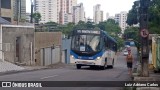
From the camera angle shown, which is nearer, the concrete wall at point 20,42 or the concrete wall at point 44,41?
the concrete wall at point 20,42

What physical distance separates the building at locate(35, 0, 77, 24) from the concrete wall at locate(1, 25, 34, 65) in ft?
219

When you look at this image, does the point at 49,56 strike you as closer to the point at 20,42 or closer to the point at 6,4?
the point at 20,42

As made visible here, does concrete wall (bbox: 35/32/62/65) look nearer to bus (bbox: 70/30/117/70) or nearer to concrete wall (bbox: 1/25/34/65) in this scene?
concrete wall (bbox: 1/25/34/65)

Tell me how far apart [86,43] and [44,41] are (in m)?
18.0

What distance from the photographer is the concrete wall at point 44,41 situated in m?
46.8

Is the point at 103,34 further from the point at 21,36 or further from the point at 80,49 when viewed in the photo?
the point at 21,36

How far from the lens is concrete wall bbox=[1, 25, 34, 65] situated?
3885 cm

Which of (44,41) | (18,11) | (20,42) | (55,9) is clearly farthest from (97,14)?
(20,42)

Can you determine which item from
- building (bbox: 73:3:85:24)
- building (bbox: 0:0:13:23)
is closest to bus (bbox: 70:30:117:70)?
building (bbox: 0:0:13:23)

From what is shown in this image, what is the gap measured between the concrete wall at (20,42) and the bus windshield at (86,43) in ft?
26.9

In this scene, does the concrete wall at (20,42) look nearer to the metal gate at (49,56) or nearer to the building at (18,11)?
the metal gate at (49,56)

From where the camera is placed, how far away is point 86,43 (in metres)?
33.2

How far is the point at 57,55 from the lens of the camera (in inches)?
2286

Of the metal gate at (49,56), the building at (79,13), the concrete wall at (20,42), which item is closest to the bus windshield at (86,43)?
the concrete wall at (20,42)
